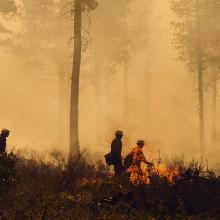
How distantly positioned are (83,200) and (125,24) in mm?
26661

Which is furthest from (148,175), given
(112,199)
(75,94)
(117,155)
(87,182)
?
(75,94)

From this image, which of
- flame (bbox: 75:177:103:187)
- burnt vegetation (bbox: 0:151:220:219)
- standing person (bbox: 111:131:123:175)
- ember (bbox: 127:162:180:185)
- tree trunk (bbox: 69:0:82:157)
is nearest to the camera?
burnt vegetation (bbox: 0:151:220:219)

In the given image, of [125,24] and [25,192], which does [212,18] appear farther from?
[25,192]

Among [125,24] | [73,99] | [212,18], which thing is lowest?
[73,99]

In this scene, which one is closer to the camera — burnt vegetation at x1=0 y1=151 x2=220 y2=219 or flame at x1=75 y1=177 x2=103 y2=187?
burnt vegetation at x1=0 y1=151 x2=220 y2=219

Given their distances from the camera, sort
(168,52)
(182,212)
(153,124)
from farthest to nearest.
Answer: (168,52), (153,124), (182,212)

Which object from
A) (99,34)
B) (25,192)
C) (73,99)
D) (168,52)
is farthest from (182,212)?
(168,52)

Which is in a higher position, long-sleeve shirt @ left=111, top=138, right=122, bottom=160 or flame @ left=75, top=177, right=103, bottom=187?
long-sleeve shirt @ left=111, top=138, right=122, bottom=160

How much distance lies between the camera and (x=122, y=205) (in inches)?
324

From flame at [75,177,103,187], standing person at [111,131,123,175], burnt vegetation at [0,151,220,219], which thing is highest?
standing person at [111,131,123,175]

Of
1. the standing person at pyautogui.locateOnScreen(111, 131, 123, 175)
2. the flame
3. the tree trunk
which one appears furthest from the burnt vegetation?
the tree trunk

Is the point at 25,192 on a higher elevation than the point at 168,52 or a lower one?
lower

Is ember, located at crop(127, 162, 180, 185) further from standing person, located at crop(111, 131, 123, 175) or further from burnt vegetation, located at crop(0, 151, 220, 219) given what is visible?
standing person, located at crop(111, 131, 123, 175)

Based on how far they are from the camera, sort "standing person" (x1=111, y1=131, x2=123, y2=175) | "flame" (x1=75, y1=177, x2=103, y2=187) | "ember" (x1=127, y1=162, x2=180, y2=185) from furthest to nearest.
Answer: "standing person" (x1=111, y1=131, x2=123, y2=175) → "flame" (x1=75, y1=177, x2=103, y2=187) → "ember" (x1=127, y1=162, x2=180, y2=185)
